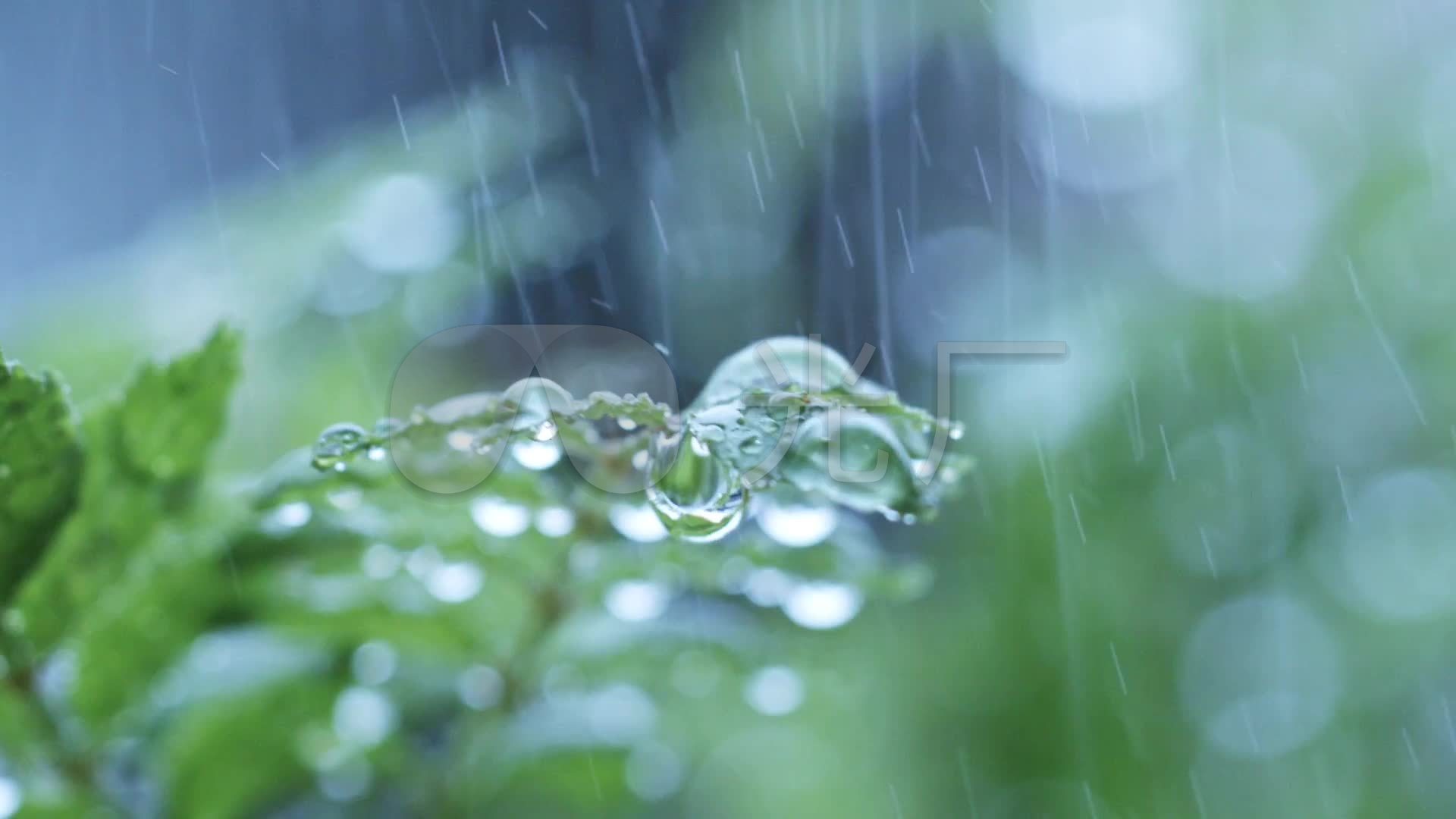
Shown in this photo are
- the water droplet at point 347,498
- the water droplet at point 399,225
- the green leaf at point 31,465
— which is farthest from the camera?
the water droplet at point 399,225

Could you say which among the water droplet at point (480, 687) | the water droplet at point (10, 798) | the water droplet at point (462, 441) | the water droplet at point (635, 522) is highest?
the water droplet at point (462, 441)

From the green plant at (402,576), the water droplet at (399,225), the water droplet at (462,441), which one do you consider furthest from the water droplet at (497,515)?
the water droplet at (399,225)

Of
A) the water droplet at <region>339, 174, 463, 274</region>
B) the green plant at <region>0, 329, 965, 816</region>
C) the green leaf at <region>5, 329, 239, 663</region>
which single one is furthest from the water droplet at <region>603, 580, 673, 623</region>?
the water droplet at <region>339, 174, 463, 274</region>

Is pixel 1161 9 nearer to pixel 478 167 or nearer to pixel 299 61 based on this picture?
pixel 478 167

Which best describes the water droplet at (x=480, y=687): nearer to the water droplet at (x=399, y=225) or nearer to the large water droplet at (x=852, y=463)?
the large water droplet at (x=852, y=463)

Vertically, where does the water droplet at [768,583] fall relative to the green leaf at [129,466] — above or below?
below

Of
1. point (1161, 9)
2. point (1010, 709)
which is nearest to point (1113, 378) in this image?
point (1010, 709)

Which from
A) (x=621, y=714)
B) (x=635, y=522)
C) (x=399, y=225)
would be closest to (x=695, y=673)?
(x=621, y=714)

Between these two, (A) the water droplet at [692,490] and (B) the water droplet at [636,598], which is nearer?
(A) the water droplet at [692,490]
